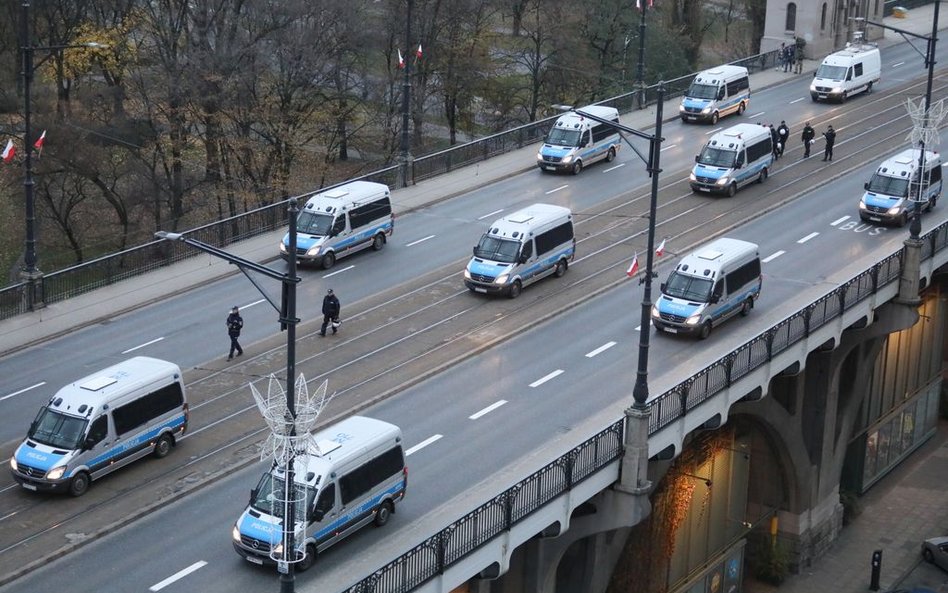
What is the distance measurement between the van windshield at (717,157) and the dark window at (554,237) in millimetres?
11156

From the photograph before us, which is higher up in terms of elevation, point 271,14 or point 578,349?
point 271,14

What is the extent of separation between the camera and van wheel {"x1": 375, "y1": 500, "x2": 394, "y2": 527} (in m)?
30.9

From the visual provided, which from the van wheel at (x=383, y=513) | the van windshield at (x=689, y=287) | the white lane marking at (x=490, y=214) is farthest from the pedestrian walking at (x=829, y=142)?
the van wheel at (x=383, y=513)

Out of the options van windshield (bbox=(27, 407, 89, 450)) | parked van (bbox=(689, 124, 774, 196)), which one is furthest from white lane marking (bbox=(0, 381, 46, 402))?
parked van (bbox=(689, 124, 774, 196))

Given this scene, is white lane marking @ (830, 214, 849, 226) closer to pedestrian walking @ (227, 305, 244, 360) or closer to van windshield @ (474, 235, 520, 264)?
van windshield @ (474, 235, 520, 264)

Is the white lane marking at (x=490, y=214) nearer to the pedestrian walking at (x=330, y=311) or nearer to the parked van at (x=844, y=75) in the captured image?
the pedestrian walking at (x=330, y=311)

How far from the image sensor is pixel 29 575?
29.4 m

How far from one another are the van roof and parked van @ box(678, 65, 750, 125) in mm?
39273

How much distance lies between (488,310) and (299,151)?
1071 inches

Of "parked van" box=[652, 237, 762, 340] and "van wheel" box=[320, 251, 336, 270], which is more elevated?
"parked van" box=[652, 237, 762, 340]

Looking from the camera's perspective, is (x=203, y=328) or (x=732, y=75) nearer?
(x=203, y=328)

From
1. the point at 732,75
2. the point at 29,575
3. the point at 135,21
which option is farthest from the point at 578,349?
the point at 135,21

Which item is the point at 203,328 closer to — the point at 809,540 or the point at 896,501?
the point at 809,540

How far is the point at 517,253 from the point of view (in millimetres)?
47031
